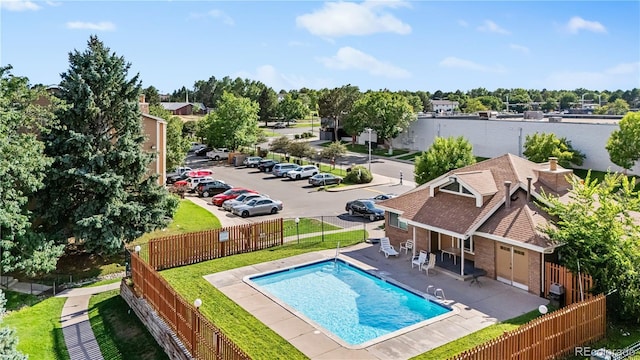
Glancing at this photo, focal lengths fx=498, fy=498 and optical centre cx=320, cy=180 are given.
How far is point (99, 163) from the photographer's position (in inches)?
915

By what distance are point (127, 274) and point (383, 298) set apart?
11.2 m

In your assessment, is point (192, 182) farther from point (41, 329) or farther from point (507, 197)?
point (507, 197)

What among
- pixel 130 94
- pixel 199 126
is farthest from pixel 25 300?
pixel 199 126

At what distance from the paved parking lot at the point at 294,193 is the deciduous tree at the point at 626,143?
55.9 feet

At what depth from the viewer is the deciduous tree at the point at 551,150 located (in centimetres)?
4472

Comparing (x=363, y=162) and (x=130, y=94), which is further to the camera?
(x=363, y=162)

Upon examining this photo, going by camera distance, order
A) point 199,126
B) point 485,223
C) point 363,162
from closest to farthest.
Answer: point 485,223 → point 363,162 → point 199,126

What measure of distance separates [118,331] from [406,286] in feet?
36.8

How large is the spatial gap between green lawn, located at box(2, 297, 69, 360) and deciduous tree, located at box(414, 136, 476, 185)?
2097 centimetres

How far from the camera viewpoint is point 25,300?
21.2m

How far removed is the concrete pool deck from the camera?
49.5ft

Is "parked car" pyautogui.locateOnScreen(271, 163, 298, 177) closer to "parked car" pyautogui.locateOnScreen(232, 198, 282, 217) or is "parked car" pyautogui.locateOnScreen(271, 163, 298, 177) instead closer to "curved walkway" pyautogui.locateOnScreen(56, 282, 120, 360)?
"parked car" pyautogui.locateOnScreen(232, 198, 282, 217)

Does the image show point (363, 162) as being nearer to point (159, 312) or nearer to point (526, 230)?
point (526, 230)

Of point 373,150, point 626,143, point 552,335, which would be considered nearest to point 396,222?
point 552,335
